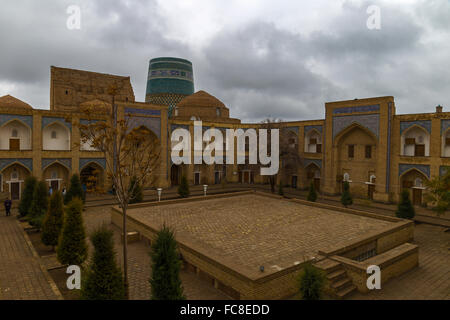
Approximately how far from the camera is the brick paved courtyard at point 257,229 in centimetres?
855

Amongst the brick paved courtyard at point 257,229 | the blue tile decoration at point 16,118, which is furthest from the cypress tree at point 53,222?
the blue tile decoration at point 16,118

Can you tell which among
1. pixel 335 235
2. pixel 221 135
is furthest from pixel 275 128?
pixel 335 235

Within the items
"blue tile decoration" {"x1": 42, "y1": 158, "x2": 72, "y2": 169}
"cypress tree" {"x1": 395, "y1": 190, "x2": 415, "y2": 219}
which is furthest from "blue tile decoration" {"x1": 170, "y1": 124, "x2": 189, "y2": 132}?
"cypress tree" {"x1": 395, "y1": 190, "x2": 415, "y2": 219}

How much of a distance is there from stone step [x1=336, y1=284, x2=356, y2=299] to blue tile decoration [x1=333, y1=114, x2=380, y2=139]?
1627 centimetres

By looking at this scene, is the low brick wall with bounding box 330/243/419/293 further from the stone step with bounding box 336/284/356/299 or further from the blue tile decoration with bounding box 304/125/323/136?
the blue tile decoration with bounding box 304/125/323/136

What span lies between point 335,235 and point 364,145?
14.4 metres

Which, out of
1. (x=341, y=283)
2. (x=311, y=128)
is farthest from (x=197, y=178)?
(x=341, y=283)

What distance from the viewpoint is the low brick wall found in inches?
310

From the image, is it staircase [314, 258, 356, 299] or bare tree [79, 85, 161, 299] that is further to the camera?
staircase [314, 258, 356, 299]

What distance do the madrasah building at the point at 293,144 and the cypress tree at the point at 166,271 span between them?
1164cm

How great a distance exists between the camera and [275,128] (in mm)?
25406

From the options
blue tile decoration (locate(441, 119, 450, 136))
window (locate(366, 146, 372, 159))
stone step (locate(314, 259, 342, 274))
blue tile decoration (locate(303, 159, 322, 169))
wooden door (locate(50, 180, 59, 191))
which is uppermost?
blue tile decoration (locate(441, 119, 450, 136))

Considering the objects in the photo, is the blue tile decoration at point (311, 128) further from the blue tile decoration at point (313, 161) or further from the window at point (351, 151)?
the window at point (351, 151)
